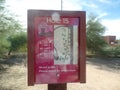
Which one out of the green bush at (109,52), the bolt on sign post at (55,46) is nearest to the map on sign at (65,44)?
the bolt on sign post at (55,46)

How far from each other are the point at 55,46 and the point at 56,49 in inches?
2.1

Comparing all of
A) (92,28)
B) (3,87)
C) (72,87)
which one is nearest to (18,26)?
(3,87)

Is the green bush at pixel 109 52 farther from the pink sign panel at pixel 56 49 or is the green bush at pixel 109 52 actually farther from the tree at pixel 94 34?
the pink sign panel at pixel 56 49

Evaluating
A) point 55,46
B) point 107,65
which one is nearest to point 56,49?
point 55,46

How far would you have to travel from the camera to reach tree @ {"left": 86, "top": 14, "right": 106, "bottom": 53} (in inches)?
1318

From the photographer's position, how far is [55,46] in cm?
432

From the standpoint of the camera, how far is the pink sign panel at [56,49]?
4.29 m

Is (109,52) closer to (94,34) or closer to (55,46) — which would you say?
(94,34)

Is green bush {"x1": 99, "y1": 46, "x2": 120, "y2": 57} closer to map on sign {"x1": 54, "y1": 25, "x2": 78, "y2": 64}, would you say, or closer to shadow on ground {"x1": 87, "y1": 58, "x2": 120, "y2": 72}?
shadow on ground {"x1": 87, "y1": 58, "x2": 120, "y2": 72}

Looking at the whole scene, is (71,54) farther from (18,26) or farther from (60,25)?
(18,26)

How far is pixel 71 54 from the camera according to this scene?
4.38 meters

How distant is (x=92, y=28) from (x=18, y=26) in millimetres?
17474

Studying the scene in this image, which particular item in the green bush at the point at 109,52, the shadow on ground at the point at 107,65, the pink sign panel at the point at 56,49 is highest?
the pink sign panel at the point at 56,49

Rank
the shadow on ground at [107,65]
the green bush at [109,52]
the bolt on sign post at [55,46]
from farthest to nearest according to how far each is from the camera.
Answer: the green bush at [109,52] < the shadow on ground at [107,65] < the bolt on sign post at [55,46]
